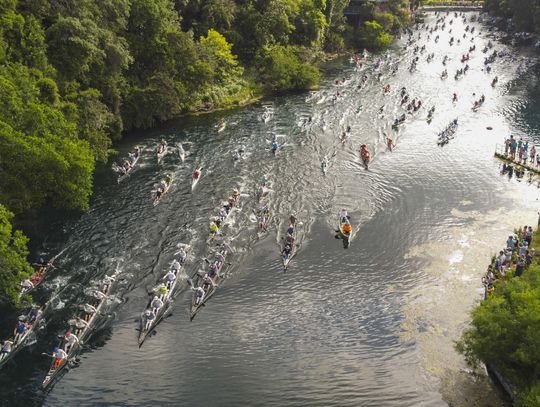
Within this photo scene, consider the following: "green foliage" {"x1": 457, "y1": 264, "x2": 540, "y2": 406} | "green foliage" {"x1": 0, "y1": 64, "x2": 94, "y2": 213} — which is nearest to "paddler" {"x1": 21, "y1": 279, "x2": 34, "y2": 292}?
"green foliage" {"x1": 0, "y1": 64, "x2": 94, "y2": 213}

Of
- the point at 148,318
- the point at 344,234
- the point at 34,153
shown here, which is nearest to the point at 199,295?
the point at 148,318

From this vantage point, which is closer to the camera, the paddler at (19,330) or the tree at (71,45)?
the paddler at (19,330)

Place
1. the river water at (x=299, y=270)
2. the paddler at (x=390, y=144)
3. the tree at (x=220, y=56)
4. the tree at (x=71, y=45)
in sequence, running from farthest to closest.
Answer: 1. the tree at (x=220, y=56)
2. the paddler at (x=390, y=144)
3. the tree at (x=71, y=45)
4. the river water at (x=299, y=270)

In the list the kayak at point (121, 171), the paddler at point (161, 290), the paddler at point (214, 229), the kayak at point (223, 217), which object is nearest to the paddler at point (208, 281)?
the paddler at point (161, 290)

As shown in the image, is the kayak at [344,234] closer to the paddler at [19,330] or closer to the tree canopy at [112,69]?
the tree canopy at [112,69]

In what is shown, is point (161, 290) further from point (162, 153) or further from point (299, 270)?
point (162, 153)

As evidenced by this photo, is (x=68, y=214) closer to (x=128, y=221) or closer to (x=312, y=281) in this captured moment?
(x=128, y=221)
